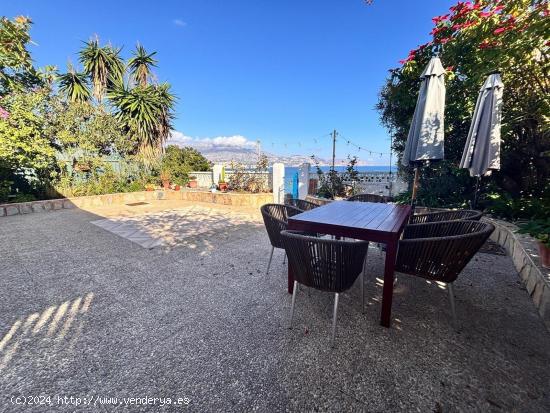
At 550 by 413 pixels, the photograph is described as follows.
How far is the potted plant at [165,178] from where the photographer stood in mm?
10000

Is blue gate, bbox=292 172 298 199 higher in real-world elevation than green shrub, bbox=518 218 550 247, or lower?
higher

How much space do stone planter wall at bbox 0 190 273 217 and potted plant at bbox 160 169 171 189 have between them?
60cm

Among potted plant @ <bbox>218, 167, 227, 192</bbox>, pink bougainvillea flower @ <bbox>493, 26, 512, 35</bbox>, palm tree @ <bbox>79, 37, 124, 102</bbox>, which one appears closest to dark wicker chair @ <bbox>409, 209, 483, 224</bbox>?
pink bougainvillea flower @ <bbox>493, 26, 512, 35</bbox>

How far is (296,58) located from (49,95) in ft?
39.5

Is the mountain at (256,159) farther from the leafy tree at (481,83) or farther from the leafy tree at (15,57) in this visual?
the leafy tree at (15,57)

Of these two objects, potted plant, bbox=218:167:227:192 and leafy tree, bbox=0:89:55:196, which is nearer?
leafy tree, bbox=0:89:55:196

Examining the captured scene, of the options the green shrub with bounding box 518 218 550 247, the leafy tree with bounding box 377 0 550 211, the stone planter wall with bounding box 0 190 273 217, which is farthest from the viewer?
the stone planter wall with bounding box 0 190 273 217

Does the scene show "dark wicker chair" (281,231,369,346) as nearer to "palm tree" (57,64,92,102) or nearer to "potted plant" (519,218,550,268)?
"potted plant" (519,218,550,268)

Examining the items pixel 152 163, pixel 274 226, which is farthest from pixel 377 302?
pixel 152 163

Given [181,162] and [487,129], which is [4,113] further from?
[487,129]

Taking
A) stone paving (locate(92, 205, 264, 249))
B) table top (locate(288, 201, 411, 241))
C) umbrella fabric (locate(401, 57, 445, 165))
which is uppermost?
umbrella fabric (locate(401, 57, 445, 165))

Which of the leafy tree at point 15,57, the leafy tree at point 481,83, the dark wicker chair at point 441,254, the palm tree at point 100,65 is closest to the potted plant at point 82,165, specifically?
the leafy tree at point 15,57

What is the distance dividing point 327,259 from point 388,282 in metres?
0.61

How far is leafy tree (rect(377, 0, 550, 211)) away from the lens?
3766mm
